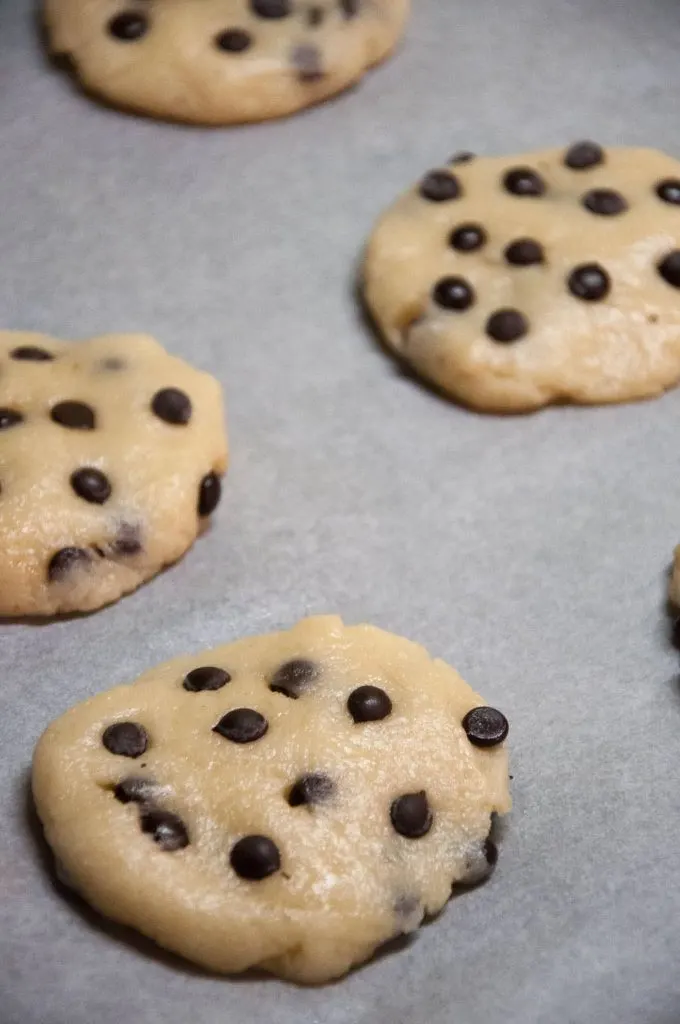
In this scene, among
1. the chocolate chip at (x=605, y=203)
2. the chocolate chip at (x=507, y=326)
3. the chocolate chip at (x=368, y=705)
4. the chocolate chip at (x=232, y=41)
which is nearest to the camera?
the chocolate chip at (x=368, y=705)

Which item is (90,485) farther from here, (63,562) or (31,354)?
(31,354)

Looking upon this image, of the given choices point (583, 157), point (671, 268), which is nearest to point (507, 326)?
point (671, 268)

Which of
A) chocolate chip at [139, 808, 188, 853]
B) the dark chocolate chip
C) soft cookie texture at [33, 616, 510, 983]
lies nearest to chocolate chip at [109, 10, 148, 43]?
the dark chocolate chip

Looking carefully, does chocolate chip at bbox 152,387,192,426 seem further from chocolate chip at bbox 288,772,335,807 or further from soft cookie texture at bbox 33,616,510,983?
chocolate chip at bbox 288,772,335,807

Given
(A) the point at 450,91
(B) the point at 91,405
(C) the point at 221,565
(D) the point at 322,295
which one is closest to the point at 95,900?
(C) the point at 221,565

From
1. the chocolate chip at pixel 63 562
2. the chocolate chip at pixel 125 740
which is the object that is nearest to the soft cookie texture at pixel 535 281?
the chocolate chip at pixel 63 562

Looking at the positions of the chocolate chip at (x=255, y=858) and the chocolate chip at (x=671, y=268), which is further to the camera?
the chocolate chip at (x=671, y=268)

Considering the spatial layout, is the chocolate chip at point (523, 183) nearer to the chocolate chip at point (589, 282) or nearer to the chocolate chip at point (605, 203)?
the chocolate chip at point (605, 203)
